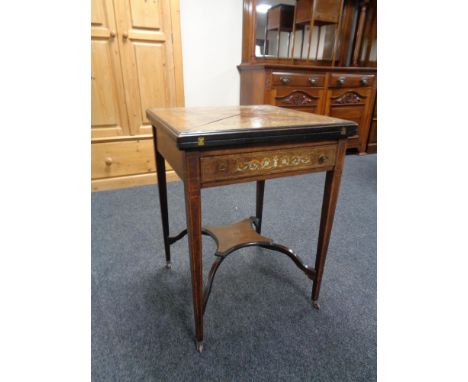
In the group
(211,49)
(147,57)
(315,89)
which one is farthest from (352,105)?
(147,57)

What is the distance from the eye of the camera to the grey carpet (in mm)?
857

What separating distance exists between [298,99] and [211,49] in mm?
869

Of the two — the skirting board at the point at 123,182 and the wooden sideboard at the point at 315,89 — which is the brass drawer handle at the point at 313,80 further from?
the skirting board at the point at 123,182

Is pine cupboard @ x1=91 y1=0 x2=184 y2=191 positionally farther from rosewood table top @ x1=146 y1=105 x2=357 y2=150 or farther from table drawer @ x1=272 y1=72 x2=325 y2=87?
rosewood table top @ x1=146 y1=105 x2=357 y2=150

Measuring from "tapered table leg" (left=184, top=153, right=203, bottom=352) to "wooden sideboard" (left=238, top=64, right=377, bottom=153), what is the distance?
1.80 metres

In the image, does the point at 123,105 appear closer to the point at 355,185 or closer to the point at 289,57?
the point at 289,57

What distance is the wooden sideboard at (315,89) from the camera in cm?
229

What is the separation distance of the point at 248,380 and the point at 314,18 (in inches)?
109

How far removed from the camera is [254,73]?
2.34 metres

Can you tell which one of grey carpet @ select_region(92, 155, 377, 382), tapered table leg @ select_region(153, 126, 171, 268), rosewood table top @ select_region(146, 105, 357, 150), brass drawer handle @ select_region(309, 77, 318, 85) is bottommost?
grey carpet @ select_region(92, 155, 377, 382)

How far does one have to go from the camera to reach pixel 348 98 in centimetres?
276

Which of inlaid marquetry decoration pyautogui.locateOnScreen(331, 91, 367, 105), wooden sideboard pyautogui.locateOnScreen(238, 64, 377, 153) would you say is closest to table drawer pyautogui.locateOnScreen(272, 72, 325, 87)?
wooden sideboard pyautogui.locateOnScreen(238, 64, 377, 153)

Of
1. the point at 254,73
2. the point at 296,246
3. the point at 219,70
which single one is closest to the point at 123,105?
the point at 219,70

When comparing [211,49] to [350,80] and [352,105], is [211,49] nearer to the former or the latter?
[350,80]
